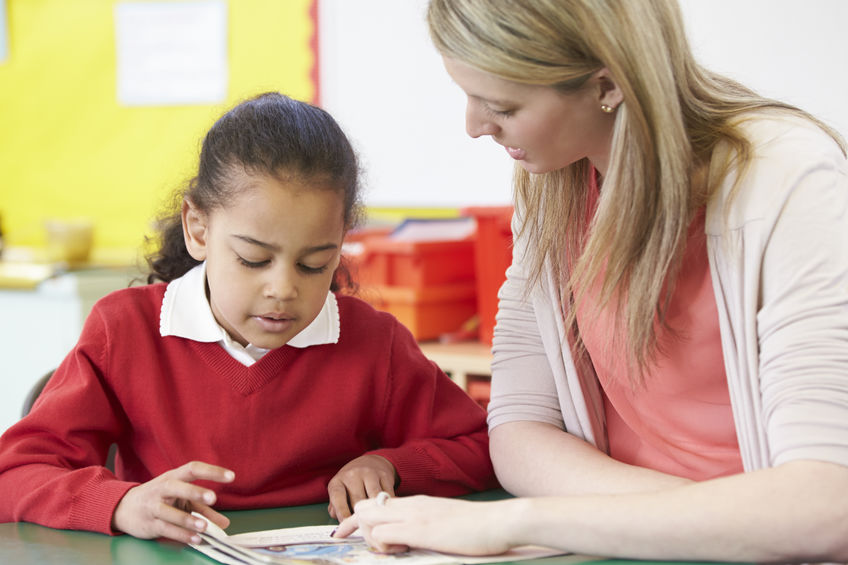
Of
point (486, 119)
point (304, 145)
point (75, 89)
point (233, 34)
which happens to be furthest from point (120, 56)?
point (486, 119)

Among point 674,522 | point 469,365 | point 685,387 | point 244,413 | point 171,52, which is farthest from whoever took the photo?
point 171,52

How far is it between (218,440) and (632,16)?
67 centimetres

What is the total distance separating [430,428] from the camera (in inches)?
49.5

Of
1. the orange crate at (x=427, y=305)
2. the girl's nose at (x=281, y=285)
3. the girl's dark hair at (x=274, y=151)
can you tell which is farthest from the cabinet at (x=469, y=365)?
the girl's nose at (x=281, y=285)

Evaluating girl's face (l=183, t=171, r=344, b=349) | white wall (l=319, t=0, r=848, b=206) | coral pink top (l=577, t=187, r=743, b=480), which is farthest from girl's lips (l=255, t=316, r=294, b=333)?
white wall (l=319, t=0, r=848, b=206)

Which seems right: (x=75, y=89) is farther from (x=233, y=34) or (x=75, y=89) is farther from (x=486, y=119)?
(x=486, y=119)

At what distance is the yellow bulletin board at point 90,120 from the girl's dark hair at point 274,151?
1.81 m

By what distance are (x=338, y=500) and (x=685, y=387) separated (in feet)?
1.32

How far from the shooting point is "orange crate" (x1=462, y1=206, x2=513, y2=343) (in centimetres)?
229

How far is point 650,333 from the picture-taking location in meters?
1.02

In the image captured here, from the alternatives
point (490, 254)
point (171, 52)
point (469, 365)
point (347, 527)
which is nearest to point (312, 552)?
point (347, 527)

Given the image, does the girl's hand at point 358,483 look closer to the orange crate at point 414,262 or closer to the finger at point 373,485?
the finger at point 373,485

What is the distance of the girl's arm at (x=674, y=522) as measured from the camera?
2.69 ft

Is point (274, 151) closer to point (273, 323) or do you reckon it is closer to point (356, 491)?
point (273, 323)
